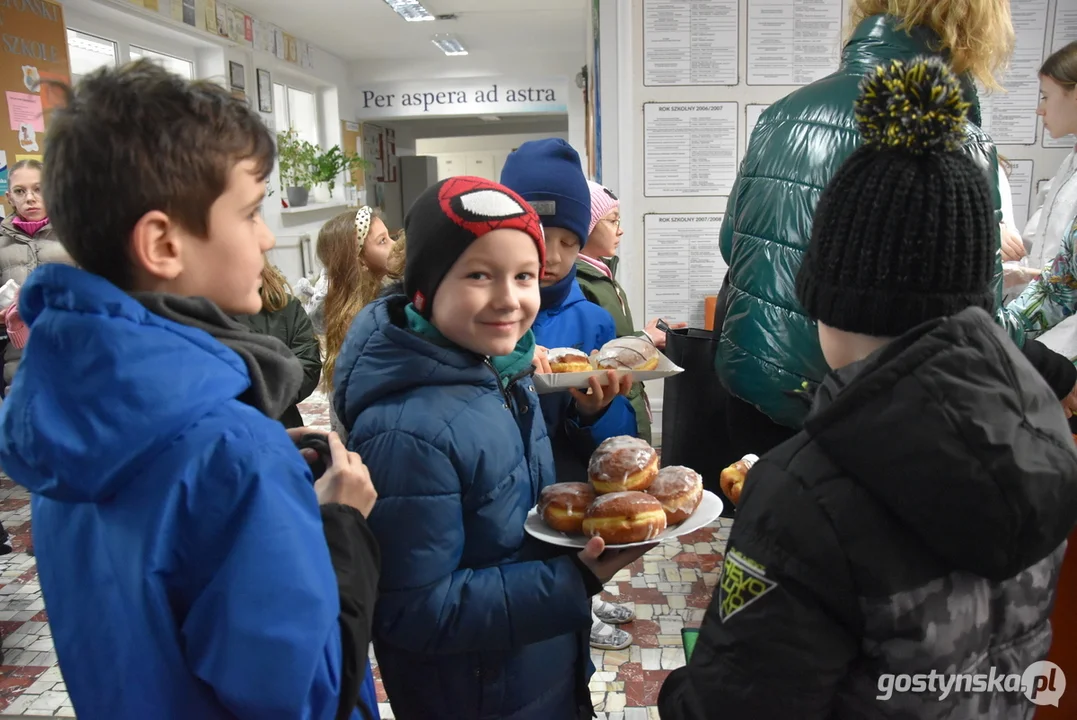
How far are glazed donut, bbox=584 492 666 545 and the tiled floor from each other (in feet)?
2.40

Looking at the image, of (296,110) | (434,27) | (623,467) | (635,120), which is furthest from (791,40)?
(296,110)

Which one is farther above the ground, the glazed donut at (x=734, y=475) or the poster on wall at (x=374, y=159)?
the poster on wall at (x=374, y=159)

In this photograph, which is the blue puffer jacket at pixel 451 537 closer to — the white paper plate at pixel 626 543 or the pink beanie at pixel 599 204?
the white paper plate at pixel 626 543

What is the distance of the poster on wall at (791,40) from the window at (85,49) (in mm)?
4428

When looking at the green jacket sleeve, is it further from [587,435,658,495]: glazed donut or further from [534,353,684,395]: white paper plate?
[587,435,658,495]: glazed donut

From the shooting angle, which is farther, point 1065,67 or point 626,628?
point 626,628

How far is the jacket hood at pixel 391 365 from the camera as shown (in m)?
1.07

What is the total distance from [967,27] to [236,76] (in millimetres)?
6862

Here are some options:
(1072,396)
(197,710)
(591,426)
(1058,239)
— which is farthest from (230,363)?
(1058,239)

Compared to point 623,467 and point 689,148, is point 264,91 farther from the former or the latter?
point 623,467

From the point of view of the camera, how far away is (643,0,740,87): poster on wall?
3.53 meters

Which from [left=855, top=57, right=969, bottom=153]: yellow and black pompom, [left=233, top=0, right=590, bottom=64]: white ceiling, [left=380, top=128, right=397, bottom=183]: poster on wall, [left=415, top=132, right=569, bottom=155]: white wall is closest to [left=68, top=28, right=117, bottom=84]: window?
[left=233, top=0, right=590, bottom=64]: white ceiling

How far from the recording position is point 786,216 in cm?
169

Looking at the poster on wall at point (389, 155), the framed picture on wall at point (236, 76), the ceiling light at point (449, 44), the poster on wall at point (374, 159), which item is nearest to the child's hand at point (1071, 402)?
the framed picture on wall at point (236, 76)
